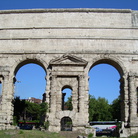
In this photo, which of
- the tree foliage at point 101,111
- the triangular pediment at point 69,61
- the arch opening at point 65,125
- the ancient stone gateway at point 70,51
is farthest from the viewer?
the tree foliage at point 101,111

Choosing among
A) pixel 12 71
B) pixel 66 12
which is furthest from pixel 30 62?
pixel 66 12

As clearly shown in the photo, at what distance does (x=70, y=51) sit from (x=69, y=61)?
3.67 feet

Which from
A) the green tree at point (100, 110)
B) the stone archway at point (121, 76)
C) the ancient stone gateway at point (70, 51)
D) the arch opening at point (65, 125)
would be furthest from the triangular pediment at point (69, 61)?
the green tree at point (100, 110)

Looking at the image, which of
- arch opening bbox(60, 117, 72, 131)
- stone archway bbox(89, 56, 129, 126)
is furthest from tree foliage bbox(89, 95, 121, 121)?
stone archway bbox(89, 56, 129, 126)

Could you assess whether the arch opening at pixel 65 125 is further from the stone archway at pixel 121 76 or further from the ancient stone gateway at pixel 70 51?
the stone archway at pixel 121 76

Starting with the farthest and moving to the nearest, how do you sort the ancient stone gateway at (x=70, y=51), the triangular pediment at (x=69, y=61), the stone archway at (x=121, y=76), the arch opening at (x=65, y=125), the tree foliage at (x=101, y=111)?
the tree foliage at (x=101, y=111) < the arch opening at (x=65, y=125) < the triangular pediment at (x=69, y=61) < the stone archway at (x=121, y=76) < the ancient stone gateway at (x=70, y=51)

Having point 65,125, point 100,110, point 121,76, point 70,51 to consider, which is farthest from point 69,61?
point 100,110

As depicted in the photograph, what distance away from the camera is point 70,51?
25734mm

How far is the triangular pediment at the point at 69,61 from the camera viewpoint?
2499 cm

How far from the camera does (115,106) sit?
53219mm

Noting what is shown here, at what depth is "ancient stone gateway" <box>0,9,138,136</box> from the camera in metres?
24.5

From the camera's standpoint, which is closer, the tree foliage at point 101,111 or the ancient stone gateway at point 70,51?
the ancient stone gateway at point 70,51

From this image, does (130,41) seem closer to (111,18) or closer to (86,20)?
(111,18)

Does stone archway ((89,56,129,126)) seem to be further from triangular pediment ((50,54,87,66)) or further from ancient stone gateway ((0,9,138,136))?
triangular pediment ((50,54,87,66))
